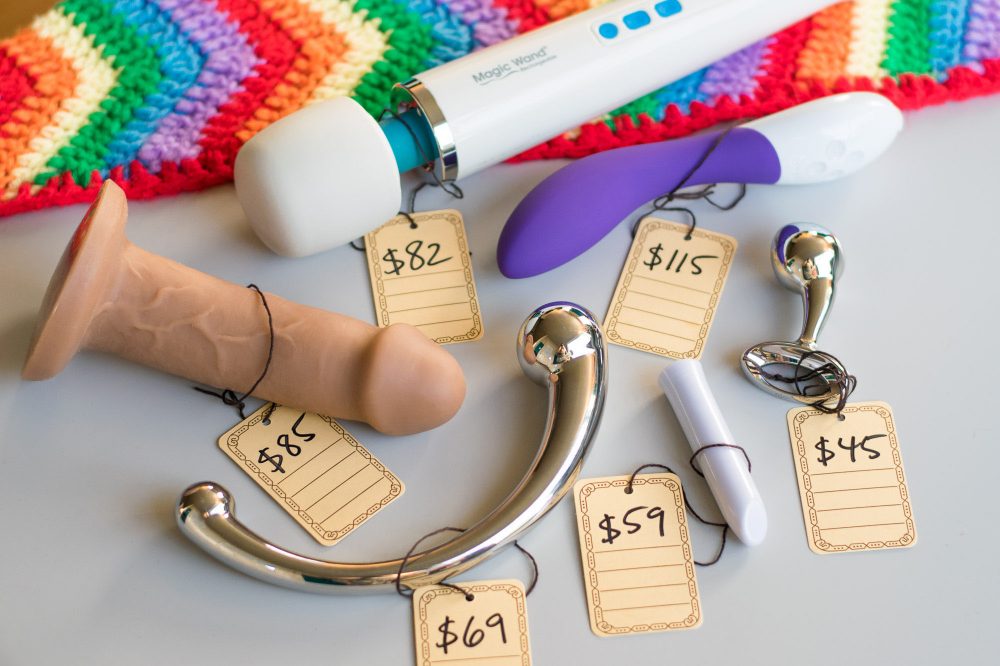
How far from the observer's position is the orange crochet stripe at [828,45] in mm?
690

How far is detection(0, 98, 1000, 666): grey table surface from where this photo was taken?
52 cm

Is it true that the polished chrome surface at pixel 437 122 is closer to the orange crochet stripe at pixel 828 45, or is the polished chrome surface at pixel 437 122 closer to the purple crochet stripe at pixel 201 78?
the purple crochet stripe at pixel 201 78

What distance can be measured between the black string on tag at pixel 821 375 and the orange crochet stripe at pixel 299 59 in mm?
367

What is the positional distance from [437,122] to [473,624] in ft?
1.00

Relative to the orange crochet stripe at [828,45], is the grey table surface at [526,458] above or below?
below

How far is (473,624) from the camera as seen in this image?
516 millimetres

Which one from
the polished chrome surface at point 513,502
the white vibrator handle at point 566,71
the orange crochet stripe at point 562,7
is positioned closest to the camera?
the polished chrome surface at point 513,502

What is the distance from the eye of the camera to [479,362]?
0.59m

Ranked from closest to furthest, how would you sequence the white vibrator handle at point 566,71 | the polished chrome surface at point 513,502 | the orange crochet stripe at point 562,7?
1. the polished chrome surface at point 513,502
2. the white vibrator handle at point 566,71
3. the orange crochet stripe at point 562,7

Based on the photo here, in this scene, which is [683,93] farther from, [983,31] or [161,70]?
[161,70]

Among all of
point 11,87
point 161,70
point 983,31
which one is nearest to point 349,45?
point 161,70

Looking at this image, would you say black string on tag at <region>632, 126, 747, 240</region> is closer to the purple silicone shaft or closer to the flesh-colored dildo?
the purple silicone shaft

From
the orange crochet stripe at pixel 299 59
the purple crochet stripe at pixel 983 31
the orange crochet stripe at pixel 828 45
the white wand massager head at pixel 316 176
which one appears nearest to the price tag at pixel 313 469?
the white wand massager head at pixel 316 176

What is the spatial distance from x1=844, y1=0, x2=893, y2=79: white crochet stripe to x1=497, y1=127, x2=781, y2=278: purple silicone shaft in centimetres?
13
